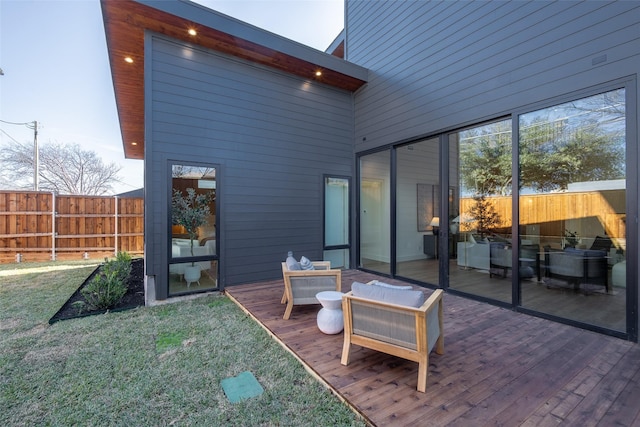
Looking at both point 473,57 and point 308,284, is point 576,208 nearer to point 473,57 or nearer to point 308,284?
point 473,57

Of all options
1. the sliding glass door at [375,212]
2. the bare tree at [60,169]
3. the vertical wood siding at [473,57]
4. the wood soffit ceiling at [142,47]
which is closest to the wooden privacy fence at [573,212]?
the vertical wood siding at [473,57]

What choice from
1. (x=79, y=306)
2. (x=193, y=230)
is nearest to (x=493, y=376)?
(x=193, y=230)

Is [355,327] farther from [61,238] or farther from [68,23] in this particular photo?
[68,23]

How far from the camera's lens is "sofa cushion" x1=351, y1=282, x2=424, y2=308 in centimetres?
227

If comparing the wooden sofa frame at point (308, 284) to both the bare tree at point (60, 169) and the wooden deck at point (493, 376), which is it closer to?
the wooden deck at point (493, 376)

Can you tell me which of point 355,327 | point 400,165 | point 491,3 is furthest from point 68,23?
point 355,327

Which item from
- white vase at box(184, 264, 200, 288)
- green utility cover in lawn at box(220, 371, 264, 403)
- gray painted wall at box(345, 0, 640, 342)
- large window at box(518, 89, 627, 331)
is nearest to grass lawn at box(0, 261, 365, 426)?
green utility cover in lawn at box(220, 371, 264, 403)

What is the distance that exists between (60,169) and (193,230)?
16.3m

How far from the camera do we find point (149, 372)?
251 cm

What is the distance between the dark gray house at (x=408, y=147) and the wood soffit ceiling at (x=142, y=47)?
3cm

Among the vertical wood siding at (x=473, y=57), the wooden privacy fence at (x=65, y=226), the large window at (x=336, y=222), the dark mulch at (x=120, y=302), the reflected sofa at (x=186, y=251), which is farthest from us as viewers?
the wooden privacy fence at (x=65, y=226)

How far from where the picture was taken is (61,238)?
27.0 feet

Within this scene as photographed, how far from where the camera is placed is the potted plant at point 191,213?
4.66 m

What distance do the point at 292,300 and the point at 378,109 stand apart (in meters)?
4.48
